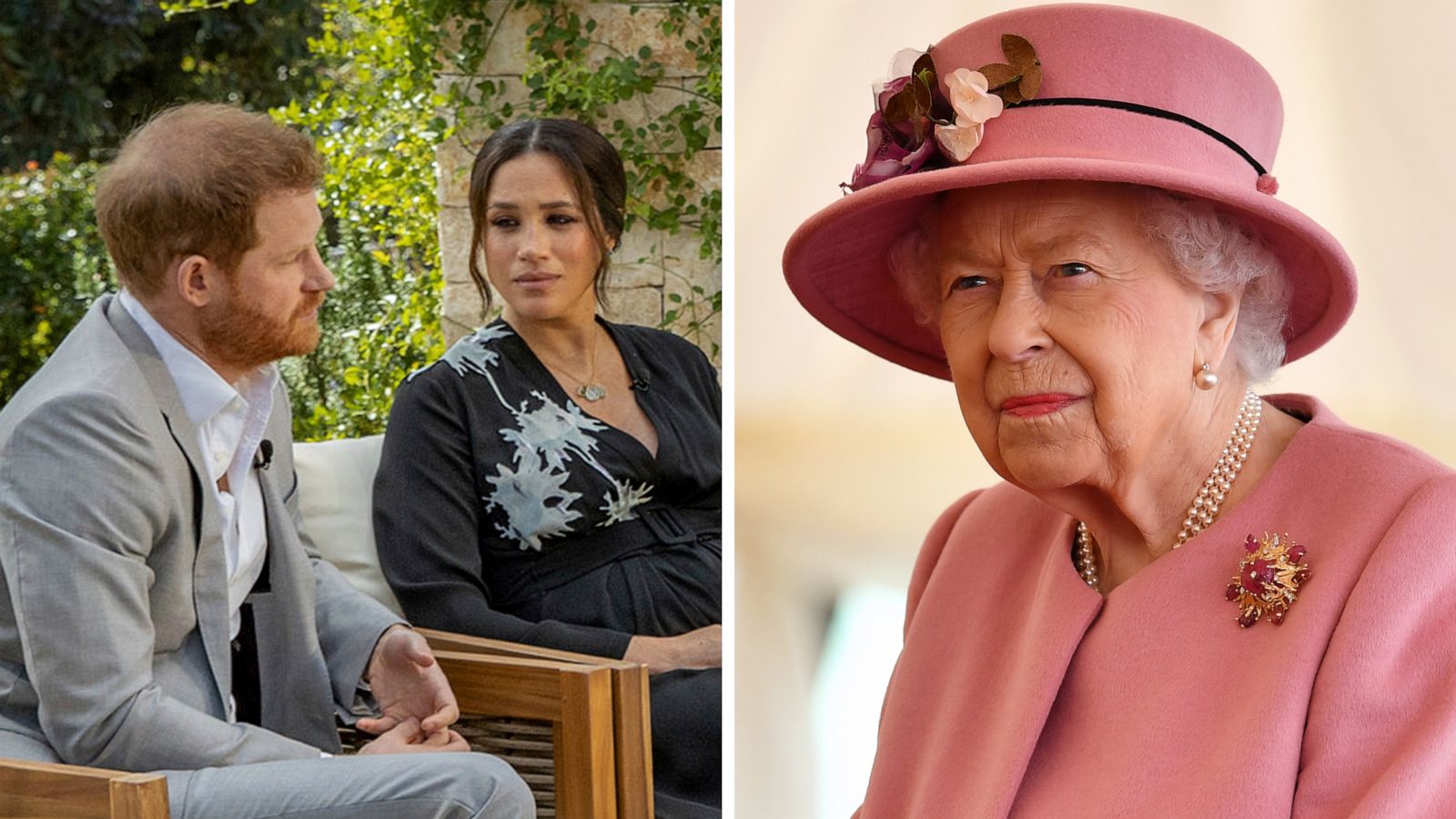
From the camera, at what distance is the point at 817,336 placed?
8.59ft

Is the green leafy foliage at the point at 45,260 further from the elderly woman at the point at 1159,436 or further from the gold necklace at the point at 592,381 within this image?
the elderly woman at the point at 1159,436

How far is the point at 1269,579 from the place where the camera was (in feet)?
4.37

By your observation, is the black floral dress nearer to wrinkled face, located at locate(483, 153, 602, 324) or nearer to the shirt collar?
wrinkled face, located at locate(483, 153, 602, 324)

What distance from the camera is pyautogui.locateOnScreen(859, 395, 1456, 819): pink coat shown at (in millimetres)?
1212

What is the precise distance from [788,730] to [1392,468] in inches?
57.6

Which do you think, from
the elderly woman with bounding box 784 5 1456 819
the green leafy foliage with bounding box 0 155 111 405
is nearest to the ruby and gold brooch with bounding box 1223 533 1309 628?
the elderly woman with bounding box 784 5 1456 819

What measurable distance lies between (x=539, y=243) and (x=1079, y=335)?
1068 mm

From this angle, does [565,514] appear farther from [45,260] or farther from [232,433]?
[45,260]

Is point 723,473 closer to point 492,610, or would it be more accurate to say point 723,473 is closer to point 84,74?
point 492,610

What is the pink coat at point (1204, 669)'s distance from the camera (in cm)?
121

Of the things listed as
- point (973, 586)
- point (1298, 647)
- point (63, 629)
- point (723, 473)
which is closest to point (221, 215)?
point (63, 629)

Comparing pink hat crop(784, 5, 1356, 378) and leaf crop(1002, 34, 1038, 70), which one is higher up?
leaf crop(1002, 34, 1038, 70)

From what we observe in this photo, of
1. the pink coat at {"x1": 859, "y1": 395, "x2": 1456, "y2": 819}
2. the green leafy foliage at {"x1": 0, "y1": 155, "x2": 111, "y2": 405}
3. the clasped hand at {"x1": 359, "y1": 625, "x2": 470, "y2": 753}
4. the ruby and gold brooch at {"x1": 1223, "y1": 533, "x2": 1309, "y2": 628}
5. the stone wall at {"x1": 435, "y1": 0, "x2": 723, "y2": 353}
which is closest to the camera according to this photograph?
the pink coat at {"x1": 859, "y1": 395, "x2": 1456, "y2": 819}

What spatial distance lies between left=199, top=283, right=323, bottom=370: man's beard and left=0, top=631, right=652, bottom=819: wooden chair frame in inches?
19.6
